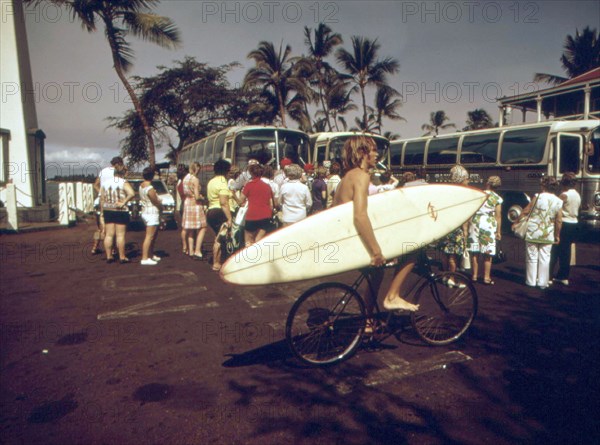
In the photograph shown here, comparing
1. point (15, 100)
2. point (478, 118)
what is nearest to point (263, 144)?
point (15, 100)

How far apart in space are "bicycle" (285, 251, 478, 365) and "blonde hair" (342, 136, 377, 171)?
3.22ft

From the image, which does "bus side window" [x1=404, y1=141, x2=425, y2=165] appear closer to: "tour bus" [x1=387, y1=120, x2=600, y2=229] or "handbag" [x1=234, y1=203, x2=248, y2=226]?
"tour bus" [x1=387, y1=120, x2=600, y2=229]

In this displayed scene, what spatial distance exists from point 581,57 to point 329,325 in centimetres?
3392

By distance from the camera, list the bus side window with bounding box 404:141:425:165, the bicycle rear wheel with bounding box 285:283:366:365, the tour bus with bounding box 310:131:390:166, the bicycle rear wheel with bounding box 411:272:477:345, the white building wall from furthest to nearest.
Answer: the tour bus with bounding box 310:131:390:166 < the bus side window with bounding box 404:141:425:165 < the white building wall < the bicycle rear wheel with bounding box 411:272:477:345 < the bicycle rear wheel with bounding box 285:283:366:365

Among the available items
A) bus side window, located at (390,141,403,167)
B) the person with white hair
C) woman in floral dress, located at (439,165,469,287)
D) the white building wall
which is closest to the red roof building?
bus side window, located at (390,141,403,167)

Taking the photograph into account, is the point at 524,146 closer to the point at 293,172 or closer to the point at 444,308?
the point at 293,172

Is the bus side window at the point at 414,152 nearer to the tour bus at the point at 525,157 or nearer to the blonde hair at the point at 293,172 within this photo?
the tour bus at the point at 525,157

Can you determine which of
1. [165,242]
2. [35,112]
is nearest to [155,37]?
[35,112]

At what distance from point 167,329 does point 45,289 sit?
288cm

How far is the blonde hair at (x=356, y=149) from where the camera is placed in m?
3.66

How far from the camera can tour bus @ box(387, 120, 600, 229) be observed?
11.0m

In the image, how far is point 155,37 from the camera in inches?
734

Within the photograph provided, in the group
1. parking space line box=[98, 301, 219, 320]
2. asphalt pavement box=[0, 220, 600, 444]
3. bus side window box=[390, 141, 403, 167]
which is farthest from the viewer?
bus side window box=[390, 141, 403, 167]

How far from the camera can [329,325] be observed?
12.1ft
